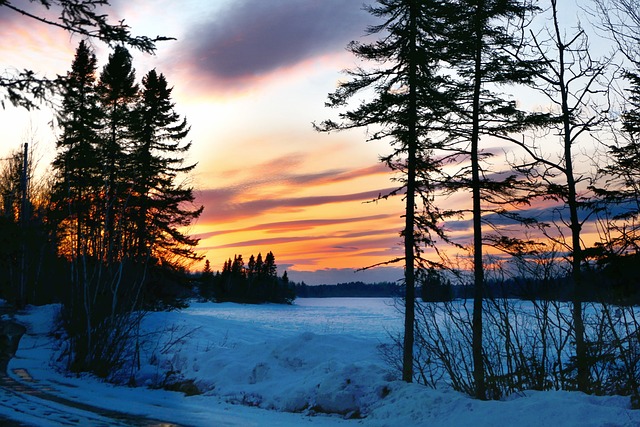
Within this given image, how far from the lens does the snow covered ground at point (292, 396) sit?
331 inches

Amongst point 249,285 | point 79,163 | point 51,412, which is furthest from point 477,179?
point 249,285

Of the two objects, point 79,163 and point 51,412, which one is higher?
point 79,163

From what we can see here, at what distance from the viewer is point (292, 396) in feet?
42.6

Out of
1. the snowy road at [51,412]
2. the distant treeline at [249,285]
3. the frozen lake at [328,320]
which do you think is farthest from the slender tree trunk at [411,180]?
the distant treeline at [249,285]

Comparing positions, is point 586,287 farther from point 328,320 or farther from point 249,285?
point 249,285

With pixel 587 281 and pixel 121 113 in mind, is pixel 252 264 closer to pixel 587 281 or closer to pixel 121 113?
pixel 121 113

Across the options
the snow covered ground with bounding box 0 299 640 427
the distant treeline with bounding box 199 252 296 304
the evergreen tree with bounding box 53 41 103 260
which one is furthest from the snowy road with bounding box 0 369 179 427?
the distant treeline with bounding box 199 252 296 304

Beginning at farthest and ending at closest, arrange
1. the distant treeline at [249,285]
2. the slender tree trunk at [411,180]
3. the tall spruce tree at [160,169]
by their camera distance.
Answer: the distant treeline at [249,285] → the tall spruce tree at [160,169] → the slender tree trunk at [411,180]

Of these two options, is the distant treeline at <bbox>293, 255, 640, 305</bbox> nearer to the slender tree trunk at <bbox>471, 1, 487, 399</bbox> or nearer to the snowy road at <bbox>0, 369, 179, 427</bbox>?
the slender tree trunk at <bbox>471, 1, 487, 399</bbox>

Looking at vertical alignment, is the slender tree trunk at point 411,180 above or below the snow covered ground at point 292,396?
above

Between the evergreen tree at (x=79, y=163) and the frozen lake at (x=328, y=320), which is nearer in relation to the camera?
the evergreen tree at (x=79, y=163)

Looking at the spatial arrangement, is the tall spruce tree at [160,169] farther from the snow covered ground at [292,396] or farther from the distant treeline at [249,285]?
the distant treeline at [249,285]

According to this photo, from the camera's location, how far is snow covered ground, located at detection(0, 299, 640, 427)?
8414 mm

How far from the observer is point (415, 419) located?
32.9 ft
